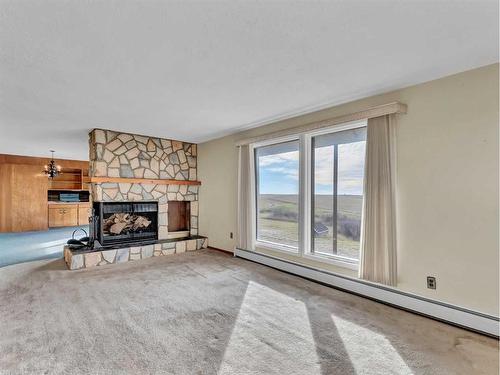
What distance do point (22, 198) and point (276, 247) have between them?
8.38m

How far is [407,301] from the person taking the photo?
293 centimetres

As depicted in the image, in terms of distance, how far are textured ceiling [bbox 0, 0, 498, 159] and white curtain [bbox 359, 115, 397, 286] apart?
1.72 feet

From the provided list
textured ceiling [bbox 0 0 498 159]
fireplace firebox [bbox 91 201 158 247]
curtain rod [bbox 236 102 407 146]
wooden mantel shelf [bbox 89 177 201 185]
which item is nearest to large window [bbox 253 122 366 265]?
curtain rod [bbox 236 102 407 146]

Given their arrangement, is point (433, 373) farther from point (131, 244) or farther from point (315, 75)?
point (131, 244)

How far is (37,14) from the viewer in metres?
1.77

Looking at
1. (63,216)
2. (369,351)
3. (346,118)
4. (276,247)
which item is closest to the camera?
(369,351)

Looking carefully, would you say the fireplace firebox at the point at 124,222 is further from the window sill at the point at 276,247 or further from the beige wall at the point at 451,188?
the beige wall at the point at 451,188

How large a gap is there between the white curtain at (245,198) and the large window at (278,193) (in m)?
0.16

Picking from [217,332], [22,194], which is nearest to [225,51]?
[217,332]

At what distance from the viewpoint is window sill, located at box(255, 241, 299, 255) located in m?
4.30

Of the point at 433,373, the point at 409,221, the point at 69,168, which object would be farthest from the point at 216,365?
the point at 69,168

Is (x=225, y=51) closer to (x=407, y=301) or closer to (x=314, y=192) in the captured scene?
(x=314, y=192)

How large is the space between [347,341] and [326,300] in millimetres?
854

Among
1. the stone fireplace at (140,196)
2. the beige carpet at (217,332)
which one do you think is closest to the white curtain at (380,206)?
the beige carpet at (217,332)
